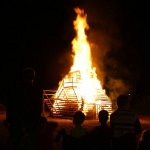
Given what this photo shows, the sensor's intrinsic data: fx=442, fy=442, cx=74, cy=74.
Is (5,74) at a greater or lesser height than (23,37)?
lesser

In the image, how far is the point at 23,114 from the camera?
235 inches

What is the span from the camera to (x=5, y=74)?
36281mm

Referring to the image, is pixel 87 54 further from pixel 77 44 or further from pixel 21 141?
pixel 21 141

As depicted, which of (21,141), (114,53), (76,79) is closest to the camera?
(21,141)

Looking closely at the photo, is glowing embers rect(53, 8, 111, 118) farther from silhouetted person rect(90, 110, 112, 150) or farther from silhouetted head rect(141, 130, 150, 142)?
silhouetted head rect(141, 130, 150, 142)

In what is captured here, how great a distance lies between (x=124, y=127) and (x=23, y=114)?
140 centimetres

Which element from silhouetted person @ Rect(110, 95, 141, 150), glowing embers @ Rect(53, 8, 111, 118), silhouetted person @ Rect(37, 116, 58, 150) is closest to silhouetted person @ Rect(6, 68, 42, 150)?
silhouetted person @ Rect(37, 116, 58, 150)

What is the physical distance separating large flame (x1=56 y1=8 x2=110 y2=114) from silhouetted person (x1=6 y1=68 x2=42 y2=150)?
11.6 metres

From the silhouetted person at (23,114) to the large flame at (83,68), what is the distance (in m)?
11.6

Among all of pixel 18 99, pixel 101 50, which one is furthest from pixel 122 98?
pixel 101 50

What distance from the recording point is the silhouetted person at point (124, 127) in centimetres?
601

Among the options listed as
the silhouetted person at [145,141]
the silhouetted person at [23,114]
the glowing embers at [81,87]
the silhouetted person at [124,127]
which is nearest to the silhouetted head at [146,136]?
the silhouetted person at [145,141]

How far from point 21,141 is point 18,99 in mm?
567

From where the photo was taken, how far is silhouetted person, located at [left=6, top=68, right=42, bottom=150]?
595cm
